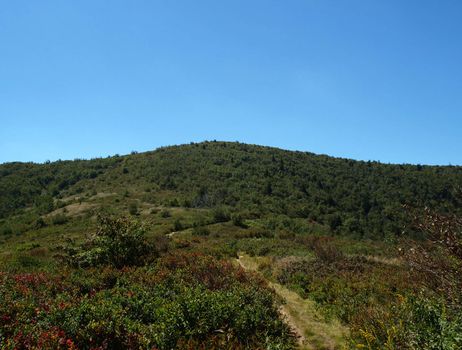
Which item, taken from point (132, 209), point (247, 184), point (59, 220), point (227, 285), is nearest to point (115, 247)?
point (227, 285)

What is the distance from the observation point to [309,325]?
11.0 metres

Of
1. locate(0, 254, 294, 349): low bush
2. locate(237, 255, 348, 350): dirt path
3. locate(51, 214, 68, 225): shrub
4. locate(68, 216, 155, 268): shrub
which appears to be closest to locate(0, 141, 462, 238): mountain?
locate(51, 214, 68, 225): shrub

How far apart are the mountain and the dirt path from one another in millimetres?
26944

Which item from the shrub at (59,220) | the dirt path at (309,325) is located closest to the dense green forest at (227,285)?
the dirt path at (309,325)

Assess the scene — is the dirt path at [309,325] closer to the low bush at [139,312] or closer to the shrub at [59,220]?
the low bush at [139,312]

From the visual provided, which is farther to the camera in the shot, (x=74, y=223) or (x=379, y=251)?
(x=74, y=223)

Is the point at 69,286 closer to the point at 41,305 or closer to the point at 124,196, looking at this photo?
the point at 41,305

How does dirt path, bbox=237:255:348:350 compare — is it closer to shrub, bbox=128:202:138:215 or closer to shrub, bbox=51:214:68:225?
shrub, bbox=128:202:138:215

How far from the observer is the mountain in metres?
49.8

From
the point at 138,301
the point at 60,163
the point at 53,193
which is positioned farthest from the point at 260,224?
the point at 60,163

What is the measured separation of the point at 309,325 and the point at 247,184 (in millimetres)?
48225

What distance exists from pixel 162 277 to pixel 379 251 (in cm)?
1514

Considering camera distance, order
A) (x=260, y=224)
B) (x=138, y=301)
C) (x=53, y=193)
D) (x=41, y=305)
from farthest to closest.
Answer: (x=53, y=193), (x=260, y=224), (x=138, y=301), (x=41, y=305)

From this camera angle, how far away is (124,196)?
2048 inches
